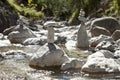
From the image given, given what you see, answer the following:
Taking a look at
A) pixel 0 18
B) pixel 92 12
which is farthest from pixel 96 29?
pixel 92 12

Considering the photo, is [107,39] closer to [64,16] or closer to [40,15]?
[40,15]

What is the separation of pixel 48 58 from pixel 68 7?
36319 mm

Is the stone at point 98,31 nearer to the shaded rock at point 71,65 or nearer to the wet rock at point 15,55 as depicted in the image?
the wet rock at point 15,55

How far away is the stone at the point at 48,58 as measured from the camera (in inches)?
517

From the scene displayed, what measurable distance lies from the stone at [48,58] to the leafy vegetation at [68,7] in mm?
20812

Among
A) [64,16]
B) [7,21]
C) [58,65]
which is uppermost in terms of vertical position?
[58,65]

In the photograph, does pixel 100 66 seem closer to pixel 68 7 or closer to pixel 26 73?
pixel 26 73

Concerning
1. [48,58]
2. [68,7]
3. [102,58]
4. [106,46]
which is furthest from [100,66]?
[68,7]

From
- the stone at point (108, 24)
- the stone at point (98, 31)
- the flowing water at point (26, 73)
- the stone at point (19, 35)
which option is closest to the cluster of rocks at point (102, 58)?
the stone at point (98, 31)

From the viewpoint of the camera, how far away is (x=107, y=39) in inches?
761

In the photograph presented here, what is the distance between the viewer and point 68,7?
161 ft

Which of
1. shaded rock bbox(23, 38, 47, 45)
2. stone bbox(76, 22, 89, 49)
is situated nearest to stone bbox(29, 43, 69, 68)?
stone bbox(76, 22, 89, 49)

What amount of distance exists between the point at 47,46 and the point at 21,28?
28.3 ft

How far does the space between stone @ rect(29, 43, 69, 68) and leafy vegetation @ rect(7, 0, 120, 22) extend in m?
20.8
